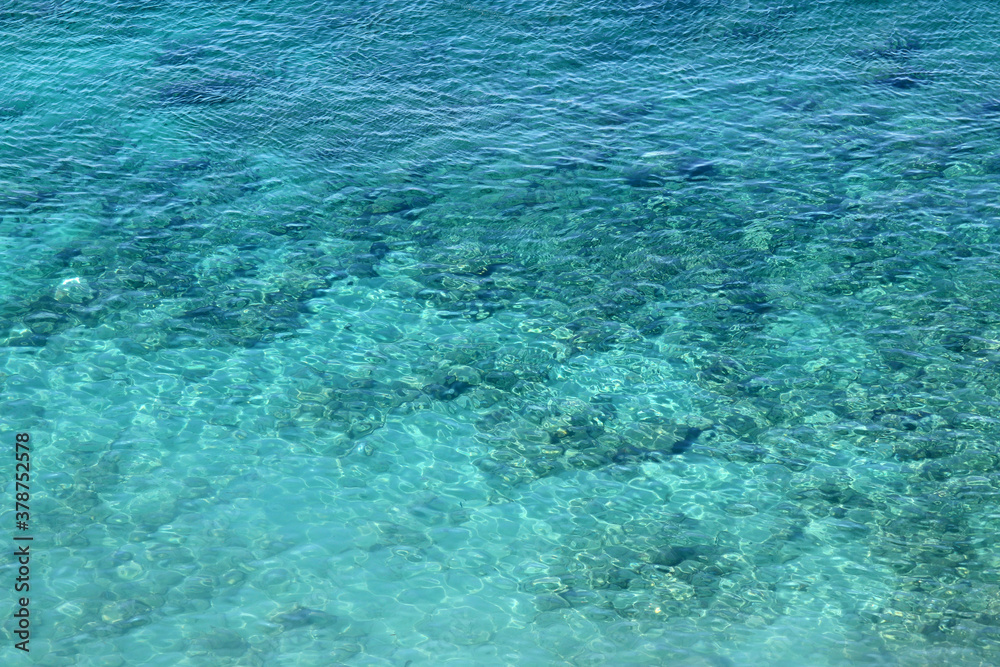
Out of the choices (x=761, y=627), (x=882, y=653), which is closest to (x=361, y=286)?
(x=761, y=627)

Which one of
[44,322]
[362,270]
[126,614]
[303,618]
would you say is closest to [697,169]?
[362,270]

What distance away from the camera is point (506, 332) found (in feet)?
92.8

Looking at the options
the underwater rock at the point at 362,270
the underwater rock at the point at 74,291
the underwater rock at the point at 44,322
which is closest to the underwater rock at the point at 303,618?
the underwater rock at the point at 362,270

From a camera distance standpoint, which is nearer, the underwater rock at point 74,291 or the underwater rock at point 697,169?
the underwater rock at point 74,291

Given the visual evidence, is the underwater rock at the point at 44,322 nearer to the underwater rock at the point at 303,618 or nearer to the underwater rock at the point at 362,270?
the underwater rock at the point at 362,270

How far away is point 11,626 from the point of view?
64.7 feet

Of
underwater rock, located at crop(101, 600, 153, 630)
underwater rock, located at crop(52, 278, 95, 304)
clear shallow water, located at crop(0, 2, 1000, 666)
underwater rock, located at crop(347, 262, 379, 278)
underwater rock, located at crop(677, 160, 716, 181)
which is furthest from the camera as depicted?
underwater rock, located at crop(677, 160, 716, 181)

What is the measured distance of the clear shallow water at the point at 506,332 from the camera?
2088 centimetres

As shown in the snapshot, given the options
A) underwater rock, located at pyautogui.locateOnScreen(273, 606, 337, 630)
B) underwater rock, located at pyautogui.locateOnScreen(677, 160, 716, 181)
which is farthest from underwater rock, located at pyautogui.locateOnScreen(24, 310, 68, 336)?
underwater rock, located at pyautogui.locateOnScreen(677, 160, 716, 181)

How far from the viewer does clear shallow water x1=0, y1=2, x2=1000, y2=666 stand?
2088cm

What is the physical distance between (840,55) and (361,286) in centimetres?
2635

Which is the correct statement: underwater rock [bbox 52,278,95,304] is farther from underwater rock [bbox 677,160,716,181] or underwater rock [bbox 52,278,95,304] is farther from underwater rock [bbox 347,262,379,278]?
underwater rock [bbox 677,160,716,181]

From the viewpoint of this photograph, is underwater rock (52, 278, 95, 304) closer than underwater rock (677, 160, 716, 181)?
Yes

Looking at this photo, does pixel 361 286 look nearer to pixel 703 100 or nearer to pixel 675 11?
pixel 703 100
